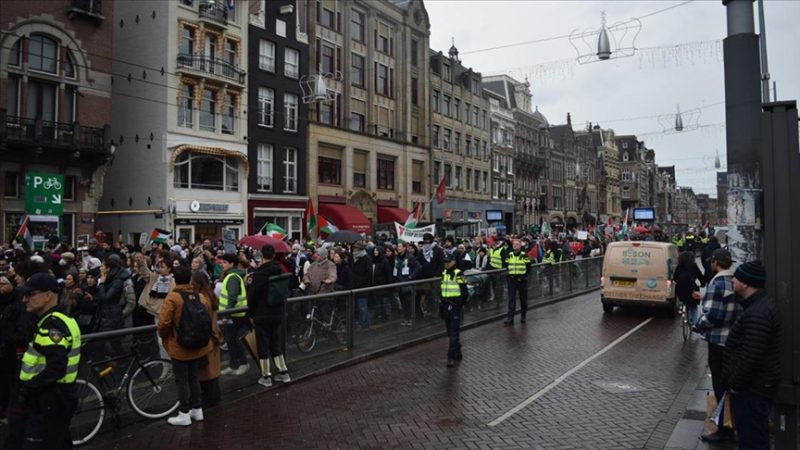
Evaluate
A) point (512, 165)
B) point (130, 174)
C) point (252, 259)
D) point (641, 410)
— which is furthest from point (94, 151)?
point (512, 165)

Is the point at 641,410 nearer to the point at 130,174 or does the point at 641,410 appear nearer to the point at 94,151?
the point at 94,151

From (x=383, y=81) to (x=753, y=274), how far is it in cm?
4059

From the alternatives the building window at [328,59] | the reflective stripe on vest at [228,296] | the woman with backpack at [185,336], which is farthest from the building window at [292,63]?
the woman with backpack at [185,336]

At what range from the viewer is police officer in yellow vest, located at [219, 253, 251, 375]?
856 centimetres

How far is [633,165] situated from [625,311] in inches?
3948

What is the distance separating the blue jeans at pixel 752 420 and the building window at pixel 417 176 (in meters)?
41.5

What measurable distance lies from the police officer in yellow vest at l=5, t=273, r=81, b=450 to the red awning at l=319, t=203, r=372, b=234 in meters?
31.0

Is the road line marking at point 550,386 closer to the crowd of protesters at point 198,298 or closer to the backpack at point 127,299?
the crowd of protesters at point 198,298

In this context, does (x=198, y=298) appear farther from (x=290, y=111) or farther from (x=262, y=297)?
(x=290, y=111)

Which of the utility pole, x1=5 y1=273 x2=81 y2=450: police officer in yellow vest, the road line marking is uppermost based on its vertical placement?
the utility pole

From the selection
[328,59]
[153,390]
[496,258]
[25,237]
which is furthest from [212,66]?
[153,390]

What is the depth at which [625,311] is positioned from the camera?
54.1 feet

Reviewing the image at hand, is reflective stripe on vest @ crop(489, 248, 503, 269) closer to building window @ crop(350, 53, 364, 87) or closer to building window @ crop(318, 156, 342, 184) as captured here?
building window @ crop(318, 156, 342, 184)

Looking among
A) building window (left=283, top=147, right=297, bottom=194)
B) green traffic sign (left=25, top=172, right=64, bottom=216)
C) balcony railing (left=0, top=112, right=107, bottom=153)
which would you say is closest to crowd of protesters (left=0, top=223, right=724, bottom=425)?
green traffic sign (left=25, top=172, right=64, bottom=216)
